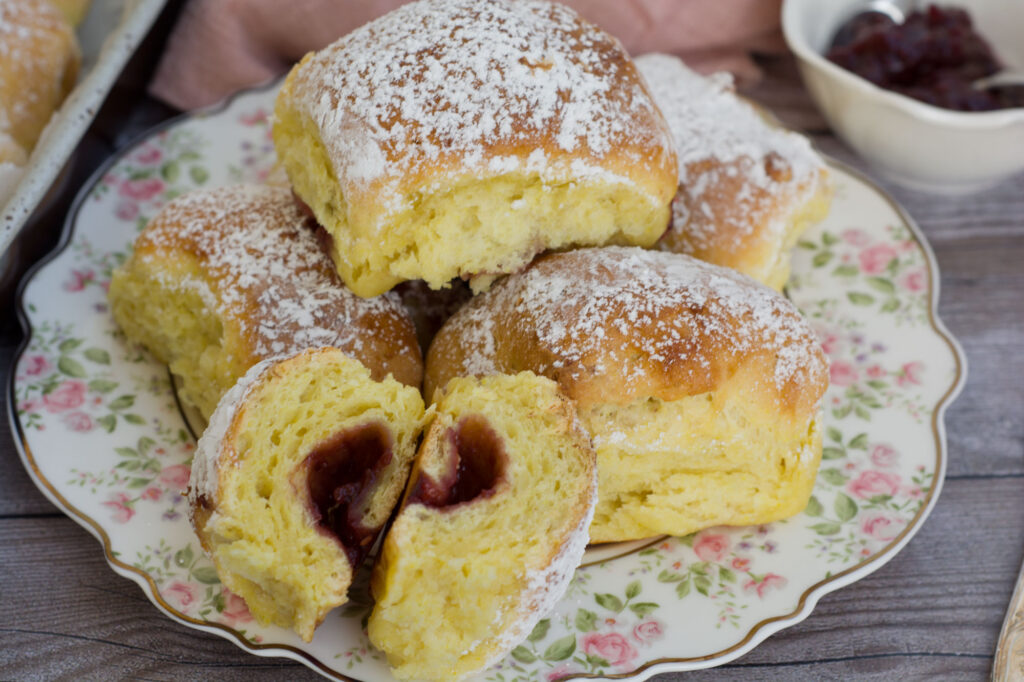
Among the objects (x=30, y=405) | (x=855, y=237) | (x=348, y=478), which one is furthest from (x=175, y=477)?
(x=855, y=237)

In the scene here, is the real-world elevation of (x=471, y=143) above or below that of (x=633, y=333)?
above

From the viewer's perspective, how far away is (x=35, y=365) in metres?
1.95

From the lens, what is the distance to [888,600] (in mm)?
1815

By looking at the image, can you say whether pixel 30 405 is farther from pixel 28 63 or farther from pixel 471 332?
pixel 28 63

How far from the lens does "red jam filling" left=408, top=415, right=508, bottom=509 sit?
1.50 m

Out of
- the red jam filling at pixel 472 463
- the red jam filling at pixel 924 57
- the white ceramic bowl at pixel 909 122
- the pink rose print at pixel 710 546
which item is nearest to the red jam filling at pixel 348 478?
the red jam filling at pixel 472 463

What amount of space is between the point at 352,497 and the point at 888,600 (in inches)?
42.3

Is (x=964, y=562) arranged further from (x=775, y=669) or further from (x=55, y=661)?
(x=55, y=661)

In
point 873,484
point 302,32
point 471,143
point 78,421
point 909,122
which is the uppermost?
point 471,143

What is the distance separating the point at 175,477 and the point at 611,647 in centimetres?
90

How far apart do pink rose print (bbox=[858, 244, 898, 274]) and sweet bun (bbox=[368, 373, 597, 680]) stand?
1159 millimetres

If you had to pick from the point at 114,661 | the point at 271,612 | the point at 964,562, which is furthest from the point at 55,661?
the point at 964,562

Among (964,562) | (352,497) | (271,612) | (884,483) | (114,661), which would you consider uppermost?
(352,497)

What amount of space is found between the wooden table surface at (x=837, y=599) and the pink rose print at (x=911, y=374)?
0.18 m
